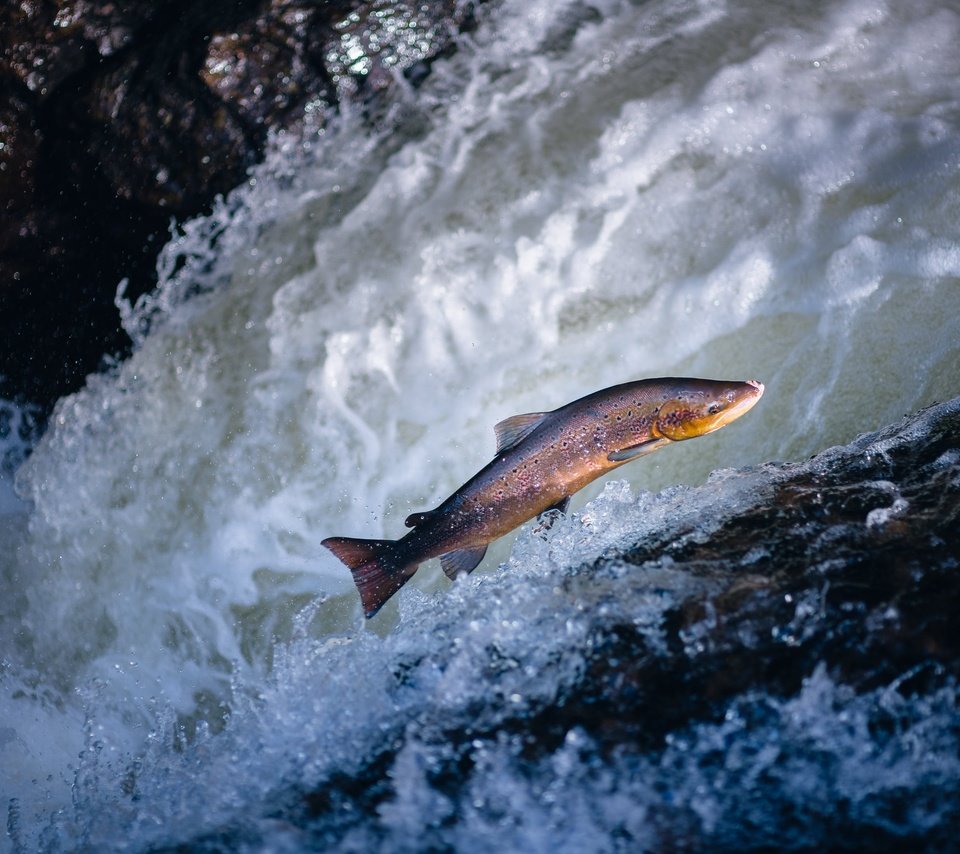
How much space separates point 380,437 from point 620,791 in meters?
2.13

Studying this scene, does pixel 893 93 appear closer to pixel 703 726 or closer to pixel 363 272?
pixel 363 272

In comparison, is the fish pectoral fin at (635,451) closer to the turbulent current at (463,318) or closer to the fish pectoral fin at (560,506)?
the fish pectoral fin at (560,506)

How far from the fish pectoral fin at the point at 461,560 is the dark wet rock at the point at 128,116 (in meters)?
2.08

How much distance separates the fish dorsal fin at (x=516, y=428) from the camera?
265 centimetres

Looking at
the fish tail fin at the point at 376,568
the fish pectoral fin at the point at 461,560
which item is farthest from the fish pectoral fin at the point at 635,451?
the fish tail fin at the point at 376,568

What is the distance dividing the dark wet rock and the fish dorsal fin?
6.12ft

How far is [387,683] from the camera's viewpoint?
227 cm

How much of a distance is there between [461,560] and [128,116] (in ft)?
8.54

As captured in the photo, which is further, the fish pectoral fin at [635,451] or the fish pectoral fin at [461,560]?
the fish pectoral fin at [461,560]

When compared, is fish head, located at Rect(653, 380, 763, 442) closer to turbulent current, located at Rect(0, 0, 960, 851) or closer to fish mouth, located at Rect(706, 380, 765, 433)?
fish mouth, located at Rect(706, 380, 765, 433)

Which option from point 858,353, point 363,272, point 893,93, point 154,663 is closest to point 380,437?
point 363,272

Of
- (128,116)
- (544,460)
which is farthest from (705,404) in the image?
(128,116)

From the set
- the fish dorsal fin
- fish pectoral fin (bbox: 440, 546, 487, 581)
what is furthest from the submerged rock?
the fish dorsal fin

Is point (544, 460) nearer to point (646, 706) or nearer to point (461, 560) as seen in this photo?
point (461, 560)
